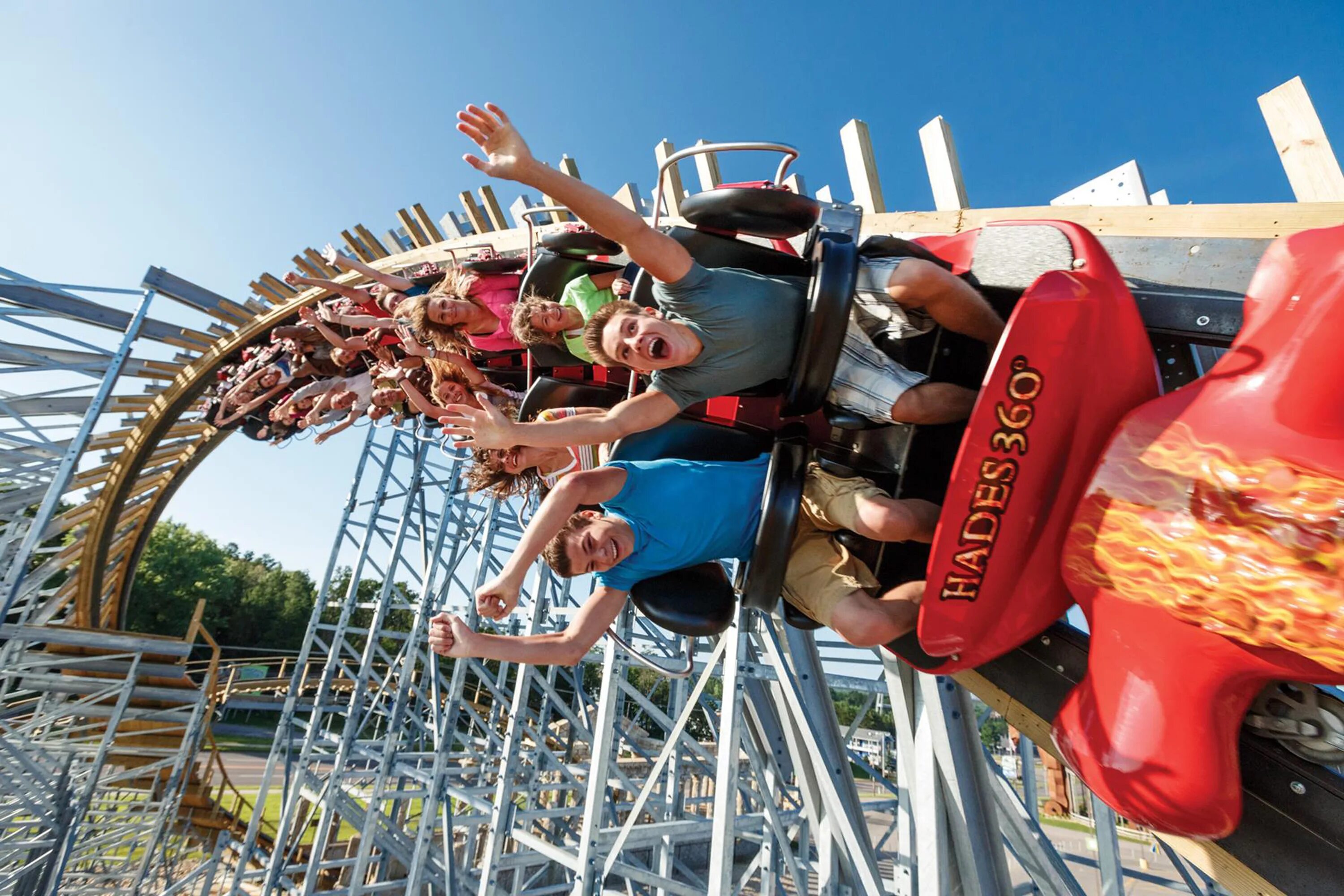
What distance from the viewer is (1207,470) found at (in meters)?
1.04

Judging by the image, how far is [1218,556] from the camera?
100 cm

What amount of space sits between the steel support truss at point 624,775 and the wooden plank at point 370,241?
2442mm

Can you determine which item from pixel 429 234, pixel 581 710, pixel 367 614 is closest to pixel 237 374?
pixel 429 234

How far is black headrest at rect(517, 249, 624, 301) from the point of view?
8.63ft

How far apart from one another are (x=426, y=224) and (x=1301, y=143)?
4.84m

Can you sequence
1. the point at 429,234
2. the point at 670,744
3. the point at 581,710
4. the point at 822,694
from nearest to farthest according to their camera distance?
1. the point at 822,694
2. the point at 670,744
3. the point at 429,234
4. the point at 581,710

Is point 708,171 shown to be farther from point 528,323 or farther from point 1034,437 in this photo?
point 1034,437

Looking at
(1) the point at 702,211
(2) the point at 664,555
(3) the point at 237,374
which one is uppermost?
(3) the point at 237,374

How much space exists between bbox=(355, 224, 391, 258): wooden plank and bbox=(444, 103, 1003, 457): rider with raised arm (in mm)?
4634

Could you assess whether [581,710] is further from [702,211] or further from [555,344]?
[702,211]

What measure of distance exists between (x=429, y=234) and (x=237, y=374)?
2.18m

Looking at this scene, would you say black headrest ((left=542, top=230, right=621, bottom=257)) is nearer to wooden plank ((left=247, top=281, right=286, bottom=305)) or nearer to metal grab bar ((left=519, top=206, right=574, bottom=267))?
metal grab bar ((left=519, top=206, right=574, bottom=267))

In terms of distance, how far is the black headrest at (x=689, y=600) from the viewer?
1.70 m

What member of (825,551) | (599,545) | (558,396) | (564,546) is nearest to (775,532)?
(825,551)
